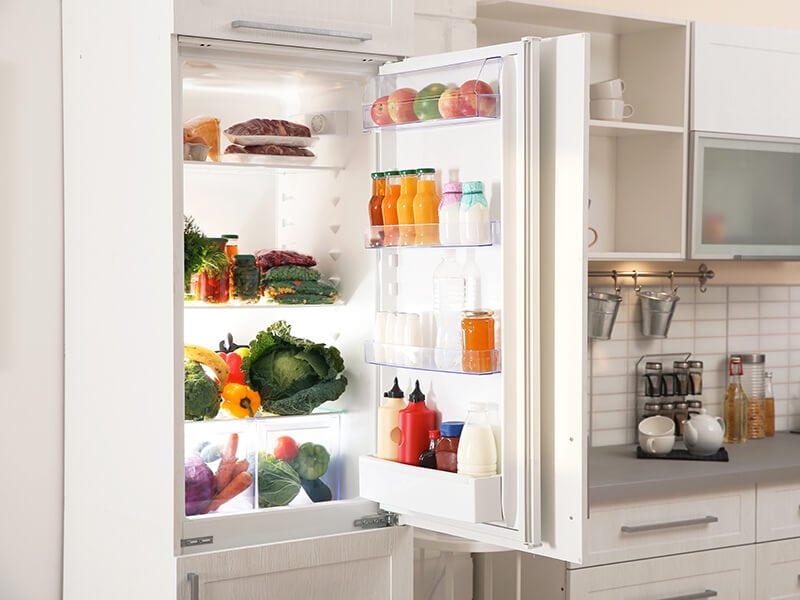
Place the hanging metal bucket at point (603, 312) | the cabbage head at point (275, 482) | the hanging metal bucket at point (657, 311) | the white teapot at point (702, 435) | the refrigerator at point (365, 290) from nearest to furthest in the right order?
the refrigerator at point (365, 290), the cabbage head at point (275, 482), the white teapot at point (702, 435), the hanging metal bucket at point (603, 312), the hanging metal bucket at point (657, 311)

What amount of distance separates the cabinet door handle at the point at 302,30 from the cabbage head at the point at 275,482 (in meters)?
0.86

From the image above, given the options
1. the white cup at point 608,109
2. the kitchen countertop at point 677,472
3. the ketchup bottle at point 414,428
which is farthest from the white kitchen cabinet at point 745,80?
the ketchup bottle at point 414,428

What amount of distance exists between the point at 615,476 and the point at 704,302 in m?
0.99

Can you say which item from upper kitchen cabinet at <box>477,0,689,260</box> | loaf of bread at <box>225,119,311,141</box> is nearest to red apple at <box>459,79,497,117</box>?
loaf of bread at <box>225,119,311,141</box>

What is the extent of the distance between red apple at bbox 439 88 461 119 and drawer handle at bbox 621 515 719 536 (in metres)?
1.42

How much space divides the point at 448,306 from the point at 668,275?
1.68 metres

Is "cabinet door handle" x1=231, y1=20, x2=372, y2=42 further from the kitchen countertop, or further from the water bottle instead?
the kitchen countertop

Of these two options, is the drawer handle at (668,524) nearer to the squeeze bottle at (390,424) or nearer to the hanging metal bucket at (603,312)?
the hanging metal bucket at (603,312)

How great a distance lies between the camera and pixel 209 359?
2307mm

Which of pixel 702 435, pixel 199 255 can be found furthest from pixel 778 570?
pixel 199 255

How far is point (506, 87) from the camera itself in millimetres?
1986

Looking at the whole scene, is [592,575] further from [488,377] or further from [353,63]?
[353,63]

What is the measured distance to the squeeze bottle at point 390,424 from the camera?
7.42ft

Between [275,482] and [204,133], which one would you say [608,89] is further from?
[275,482]
